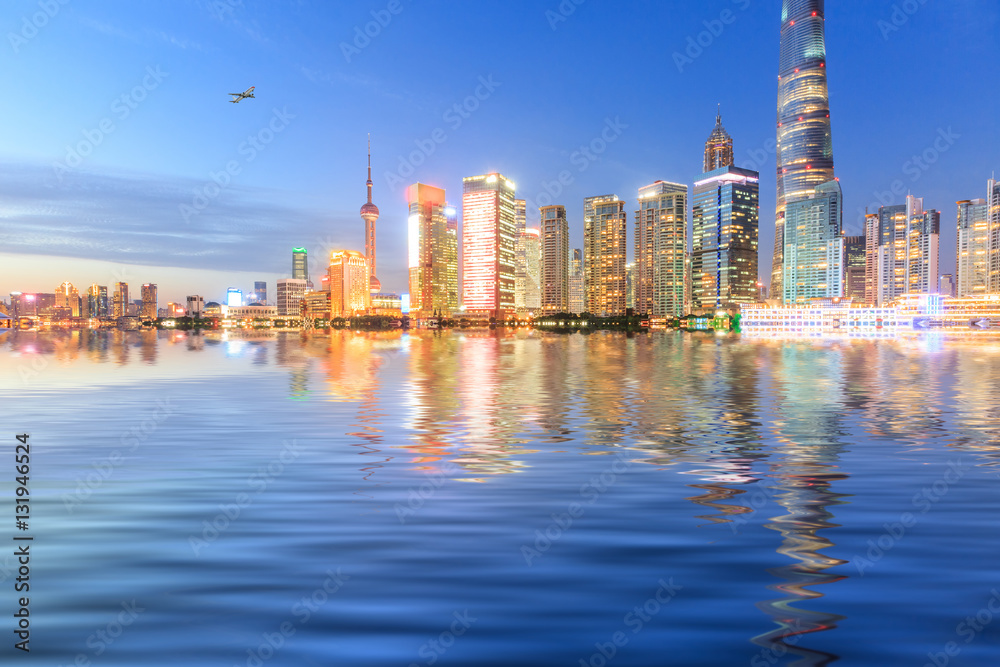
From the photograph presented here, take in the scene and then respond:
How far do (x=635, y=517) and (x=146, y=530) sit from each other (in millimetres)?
11159

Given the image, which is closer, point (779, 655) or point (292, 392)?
point (779, 655)

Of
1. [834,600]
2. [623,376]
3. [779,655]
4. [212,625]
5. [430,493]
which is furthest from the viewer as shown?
[623,376]

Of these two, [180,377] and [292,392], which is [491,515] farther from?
[180,377]

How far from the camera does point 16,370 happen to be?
7050 cm

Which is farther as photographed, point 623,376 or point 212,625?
point 623,376

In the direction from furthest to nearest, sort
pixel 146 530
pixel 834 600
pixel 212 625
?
1. pixel 146 530
2. pixel 834 600
3. pixel 212 625

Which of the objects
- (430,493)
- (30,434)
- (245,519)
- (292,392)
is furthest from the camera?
(292,392)

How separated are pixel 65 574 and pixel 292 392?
3761 centimetres

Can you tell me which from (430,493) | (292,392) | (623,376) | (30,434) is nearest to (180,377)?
(292,392)

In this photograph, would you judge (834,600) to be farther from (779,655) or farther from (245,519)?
(245,519)

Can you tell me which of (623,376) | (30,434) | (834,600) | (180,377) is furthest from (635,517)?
(180,377)

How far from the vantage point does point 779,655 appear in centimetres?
875

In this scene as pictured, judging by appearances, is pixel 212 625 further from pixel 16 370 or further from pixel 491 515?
pixel 16 370

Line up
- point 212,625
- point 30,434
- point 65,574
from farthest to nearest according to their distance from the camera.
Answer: point 30,434 → point 65,574 → point 212,625
